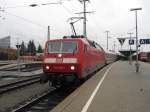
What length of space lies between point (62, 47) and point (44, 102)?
4.04 m

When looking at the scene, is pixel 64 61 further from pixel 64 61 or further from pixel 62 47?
pixel 62 47

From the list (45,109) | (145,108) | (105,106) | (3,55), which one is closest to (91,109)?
(105,106)

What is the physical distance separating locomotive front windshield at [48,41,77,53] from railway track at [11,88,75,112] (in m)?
2.20

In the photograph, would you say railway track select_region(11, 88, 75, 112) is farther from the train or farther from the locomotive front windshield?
the locomotive front windshield

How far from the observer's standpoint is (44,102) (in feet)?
47.6

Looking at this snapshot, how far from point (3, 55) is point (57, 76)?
67.3 metres

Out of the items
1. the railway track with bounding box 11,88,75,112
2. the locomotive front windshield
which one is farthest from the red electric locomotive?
the railway track with bounding box 11,88,75,112

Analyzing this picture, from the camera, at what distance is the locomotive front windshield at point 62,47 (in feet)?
57.3

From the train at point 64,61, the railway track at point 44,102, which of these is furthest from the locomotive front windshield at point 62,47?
the railway track at point 44,102

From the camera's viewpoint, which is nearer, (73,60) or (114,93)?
(114,93)

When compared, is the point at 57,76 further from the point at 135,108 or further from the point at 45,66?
the point at 135,108

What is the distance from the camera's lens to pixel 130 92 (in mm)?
14453

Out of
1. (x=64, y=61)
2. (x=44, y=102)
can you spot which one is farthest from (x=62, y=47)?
(x=44, y=102)

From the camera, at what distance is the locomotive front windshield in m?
17.5
